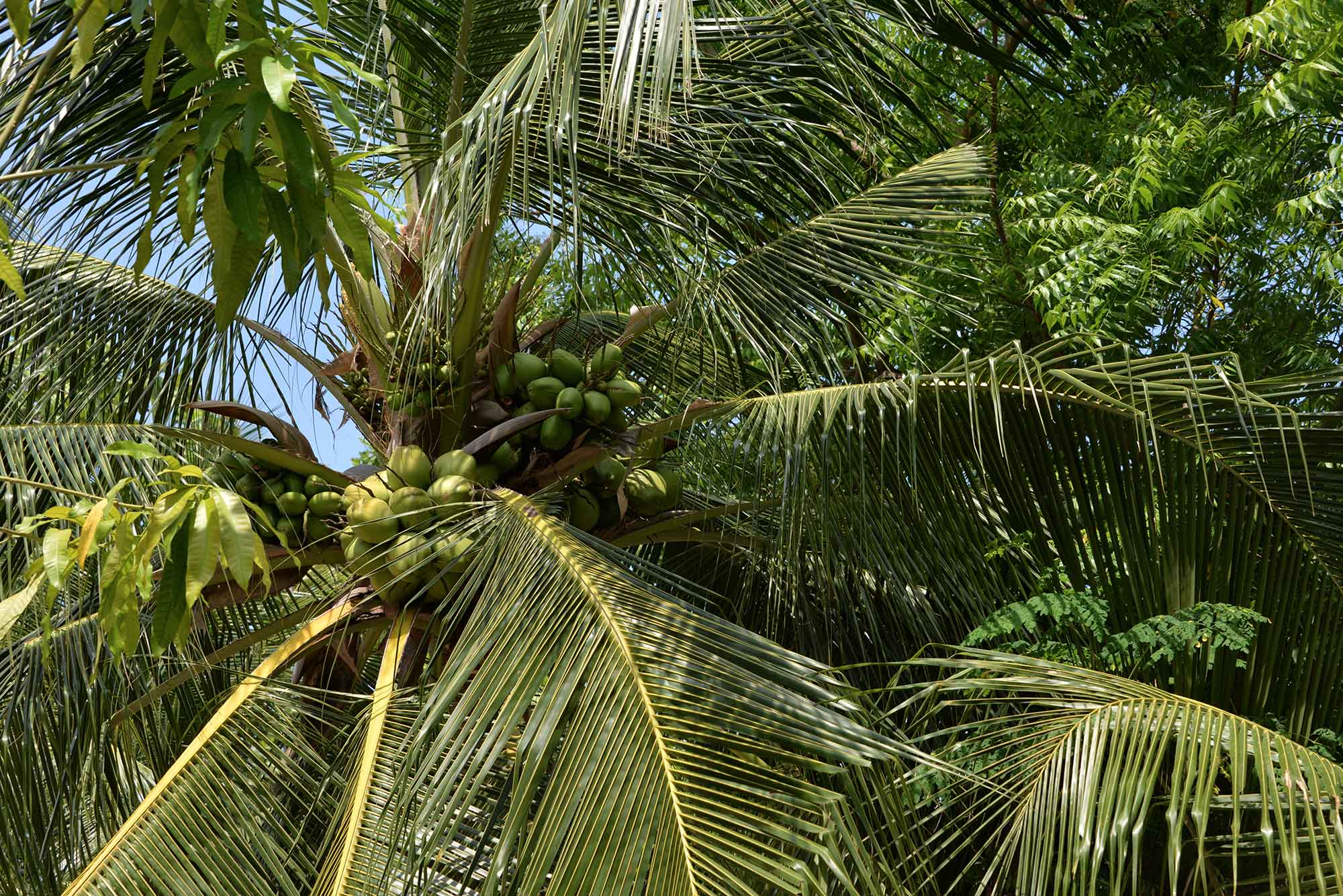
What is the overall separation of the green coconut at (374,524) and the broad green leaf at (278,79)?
157 cm

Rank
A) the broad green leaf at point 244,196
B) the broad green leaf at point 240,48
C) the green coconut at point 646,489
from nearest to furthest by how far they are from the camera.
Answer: the broad green leaf at point 240,48 → the broad green leaf at point 244,196 → the green coconut at point 646,489

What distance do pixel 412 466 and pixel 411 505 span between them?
0.16 metres

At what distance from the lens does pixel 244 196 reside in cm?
236

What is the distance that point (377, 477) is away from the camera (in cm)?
380

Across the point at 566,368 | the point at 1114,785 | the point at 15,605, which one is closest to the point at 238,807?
the point at 15,605

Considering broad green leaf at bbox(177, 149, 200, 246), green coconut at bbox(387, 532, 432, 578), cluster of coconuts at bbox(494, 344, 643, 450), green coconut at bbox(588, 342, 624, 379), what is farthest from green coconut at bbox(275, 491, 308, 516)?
broad green leaf at bbox(177, 149, 200, 246)

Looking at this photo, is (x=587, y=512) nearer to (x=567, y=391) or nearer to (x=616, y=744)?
(x=567, y=391)

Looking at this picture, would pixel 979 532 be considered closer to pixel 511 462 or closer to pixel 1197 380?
pixel 1197 380

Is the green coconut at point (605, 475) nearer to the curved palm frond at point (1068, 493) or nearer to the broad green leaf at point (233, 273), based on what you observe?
the curved palm frond at point (1068, 493)

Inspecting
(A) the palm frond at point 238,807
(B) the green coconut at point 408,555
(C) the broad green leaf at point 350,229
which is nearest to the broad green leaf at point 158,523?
(C) the broad green leaf at point 350,229

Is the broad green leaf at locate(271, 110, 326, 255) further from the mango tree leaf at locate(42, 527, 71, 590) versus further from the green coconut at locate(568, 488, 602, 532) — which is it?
the green coconut at locate(568, 488, 602, 532)

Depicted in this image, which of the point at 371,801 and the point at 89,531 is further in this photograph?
the point at 371,801

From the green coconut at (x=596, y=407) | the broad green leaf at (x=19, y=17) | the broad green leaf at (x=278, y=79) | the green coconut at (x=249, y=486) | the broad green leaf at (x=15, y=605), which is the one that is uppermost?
the broad green leaf at (x=19, y=17)

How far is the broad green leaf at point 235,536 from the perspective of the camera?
240cm
